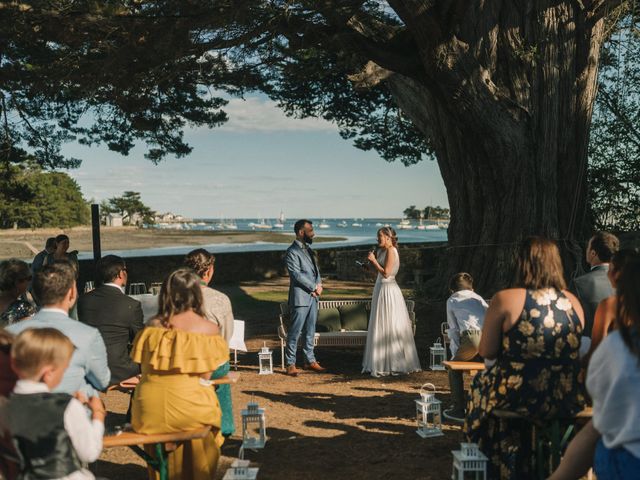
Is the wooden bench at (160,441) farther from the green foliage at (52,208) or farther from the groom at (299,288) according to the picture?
the green foliage at (52,208)

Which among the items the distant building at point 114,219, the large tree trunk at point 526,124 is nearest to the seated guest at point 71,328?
the large tree trunk at point 526,124

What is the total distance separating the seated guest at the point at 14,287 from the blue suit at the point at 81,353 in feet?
3.76

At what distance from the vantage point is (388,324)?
8.13 meters

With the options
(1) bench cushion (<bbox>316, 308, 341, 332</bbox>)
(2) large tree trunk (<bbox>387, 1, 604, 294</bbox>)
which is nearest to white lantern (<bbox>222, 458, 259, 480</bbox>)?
(1) bench cushion (<bbox>316, 308, 341, 332</bbox>)

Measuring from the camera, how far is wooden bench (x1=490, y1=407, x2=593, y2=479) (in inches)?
156

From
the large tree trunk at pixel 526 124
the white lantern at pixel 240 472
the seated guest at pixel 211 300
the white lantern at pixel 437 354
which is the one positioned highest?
the large tree trunk at pixel 526 124

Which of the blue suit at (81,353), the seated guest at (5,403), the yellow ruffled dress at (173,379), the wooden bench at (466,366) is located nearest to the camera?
the seated guest at (5,403)

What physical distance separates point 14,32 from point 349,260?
15.5 m

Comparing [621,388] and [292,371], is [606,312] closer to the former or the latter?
[621,388]

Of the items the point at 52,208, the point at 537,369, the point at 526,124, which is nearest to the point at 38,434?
the point at 537,369

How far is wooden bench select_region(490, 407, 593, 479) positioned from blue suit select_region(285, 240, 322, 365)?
4528 millimetres

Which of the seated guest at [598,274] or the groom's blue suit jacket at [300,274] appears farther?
the groom's blue suit jacket at [300,274]

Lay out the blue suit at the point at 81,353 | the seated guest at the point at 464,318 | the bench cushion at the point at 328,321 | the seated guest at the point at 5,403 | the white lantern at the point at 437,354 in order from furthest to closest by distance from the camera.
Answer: the bench cushion at the point at 328,321 → the white lantern at the point at 437,354 → the seated guest at the point at 464,318 → the blue suit at the point at 81,353 → the seated guest at the point at 5,403

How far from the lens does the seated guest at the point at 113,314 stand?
16.5ft
